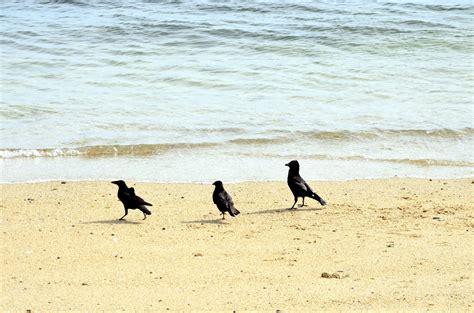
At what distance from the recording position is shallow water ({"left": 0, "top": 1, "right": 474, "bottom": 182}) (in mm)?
12117

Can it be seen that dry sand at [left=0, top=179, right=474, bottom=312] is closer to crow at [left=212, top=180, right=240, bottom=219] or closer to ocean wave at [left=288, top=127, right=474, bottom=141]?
crow at [left=212, top=180, right=240, bottom=219]

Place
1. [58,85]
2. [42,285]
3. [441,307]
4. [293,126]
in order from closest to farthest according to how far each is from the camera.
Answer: [441,307] < [42,285] < [293,126] < [58,85]

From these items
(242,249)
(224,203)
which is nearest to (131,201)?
(224,203)

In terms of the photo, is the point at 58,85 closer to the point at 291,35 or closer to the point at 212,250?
the point at 291,35

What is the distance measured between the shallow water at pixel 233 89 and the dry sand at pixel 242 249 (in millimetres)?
952

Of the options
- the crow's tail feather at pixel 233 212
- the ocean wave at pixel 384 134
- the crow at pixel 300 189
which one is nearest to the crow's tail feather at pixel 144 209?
the crow's tail feather at pixel 233 212

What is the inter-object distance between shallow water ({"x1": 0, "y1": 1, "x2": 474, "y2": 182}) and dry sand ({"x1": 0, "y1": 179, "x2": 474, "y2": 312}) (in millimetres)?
952

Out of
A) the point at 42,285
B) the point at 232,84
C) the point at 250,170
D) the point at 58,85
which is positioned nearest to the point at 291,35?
the point at 232,84

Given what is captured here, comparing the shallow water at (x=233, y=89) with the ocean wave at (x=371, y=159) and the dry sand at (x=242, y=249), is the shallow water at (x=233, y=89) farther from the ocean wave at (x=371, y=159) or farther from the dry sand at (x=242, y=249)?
the dry sand at (x=242, y=249)

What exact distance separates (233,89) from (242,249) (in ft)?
27.1

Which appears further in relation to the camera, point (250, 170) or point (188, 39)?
point (188, 39)

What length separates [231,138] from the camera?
1305 cm

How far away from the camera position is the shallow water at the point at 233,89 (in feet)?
39.8

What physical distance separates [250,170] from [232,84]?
5377mm
